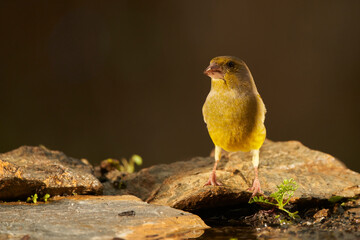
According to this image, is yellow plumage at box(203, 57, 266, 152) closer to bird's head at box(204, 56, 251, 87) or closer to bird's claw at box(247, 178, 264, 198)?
bird's head at box(204, 56, 251, 87)

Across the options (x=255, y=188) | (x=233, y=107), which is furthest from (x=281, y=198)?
(x=233, y=107)

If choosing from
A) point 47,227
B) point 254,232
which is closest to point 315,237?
point 254,232

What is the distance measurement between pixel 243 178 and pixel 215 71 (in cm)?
133

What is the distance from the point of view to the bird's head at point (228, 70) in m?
4.05

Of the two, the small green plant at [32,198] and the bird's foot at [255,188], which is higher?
the small green plant at [32,198]

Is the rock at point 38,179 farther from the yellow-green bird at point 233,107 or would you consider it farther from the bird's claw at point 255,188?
the bird's claw at point 255,188

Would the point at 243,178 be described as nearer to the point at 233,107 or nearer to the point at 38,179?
the point at 233,107

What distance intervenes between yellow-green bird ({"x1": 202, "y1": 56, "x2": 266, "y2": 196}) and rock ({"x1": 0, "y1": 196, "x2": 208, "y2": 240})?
0.89 meters

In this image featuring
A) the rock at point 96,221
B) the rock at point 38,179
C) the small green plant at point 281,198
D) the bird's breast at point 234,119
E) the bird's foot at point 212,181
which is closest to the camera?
the rock at point 96,221

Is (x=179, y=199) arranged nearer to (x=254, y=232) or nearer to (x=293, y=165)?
(x=254, y=232)

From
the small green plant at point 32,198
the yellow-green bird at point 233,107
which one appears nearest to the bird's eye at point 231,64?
the yellow-green bird at point 233,107

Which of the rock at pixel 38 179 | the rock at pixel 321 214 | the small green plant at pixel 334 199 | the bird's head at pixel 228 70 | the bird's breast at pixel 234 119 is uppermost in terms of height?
the bird's head at pixel 228 70

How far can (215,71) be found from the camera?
4.04 metres

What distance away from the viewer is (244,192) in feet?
13.4
